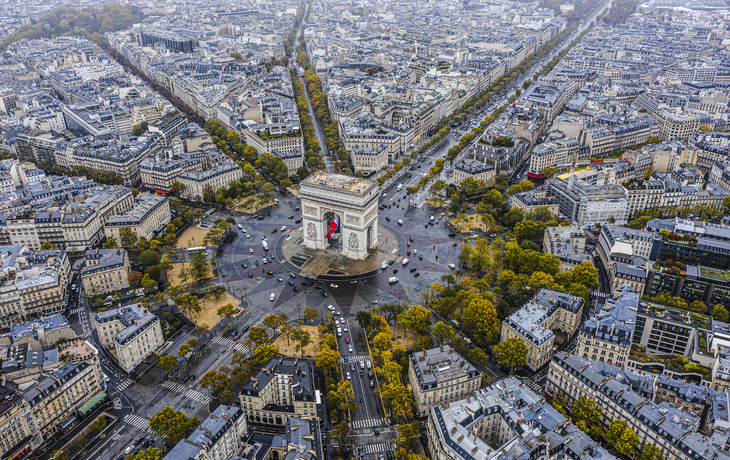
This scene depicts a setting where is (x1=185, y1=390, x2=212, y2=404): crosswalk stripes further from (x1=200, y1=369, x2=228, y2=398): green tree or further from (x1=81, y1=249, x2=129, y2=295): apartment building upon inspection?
(x1=81, y1=249, x2=129, y2=295): apartment building

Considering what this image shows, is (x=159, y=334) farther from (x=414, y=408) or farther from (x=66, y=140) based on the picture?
(x=66, y=140)

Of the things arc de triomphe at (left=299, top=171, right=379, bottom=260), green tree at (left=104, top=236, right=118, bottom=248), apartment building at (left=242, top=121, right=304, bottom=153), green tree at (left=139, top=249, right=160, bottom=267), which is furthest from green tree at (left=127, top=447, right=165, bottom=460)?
apartment building at (left=242, top=121, right=304, bottom=153)

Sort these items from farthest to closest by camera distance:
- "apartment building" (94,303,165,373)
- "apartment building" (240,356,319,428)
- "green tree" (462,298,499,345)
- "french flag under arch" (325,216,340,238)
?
"french flag under arch" (325,216,340,238), "green tree" (462,298,499,345), "apartment building" (94,303,165,373), "apartment building" (240,356,319,428)

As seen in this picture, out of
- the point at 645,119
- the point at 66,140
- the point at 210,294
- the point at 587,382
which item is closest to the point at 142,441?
the point at 210,294

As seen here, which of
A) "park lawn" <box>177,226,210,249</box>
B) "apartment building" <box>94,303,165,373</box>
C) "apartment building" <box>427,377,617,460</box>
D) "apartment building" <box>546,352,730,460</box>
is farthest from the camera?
"park lawn" <box>177,226,210,249</box>

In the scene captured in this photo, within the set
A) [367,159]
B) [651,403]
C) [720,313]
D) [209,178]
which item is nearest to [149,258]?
[209,178]

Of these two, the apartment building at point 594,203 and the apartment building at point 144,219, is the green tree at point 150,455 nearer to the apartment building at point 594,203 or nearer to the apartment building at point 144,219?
the apartment building at point 144,219
